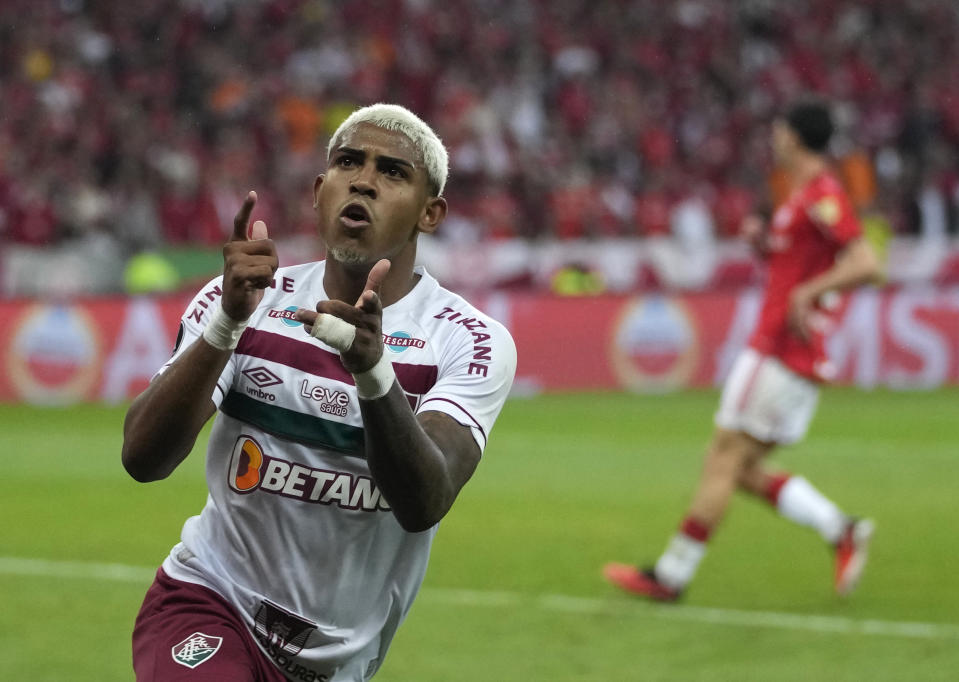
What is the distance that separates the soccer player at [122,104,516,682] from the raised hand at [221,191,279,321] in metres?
0.18

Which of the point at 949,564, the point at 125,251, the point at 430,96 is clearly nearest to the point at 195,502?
the point at 949,564

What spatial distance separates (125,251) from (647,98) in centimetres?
1049

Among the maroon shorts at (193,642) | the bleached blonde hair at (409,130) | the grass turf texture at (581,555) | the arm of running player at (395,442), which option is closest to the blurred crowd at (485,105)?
the grass turf texture at (581,555)

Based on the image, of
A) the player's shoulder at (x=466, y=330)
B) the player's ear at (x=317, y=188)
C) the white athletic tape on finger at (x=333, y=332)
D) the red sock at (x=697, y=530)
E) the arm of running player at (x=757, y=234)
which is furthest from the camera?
the arm of running player at (x=757, y=234)

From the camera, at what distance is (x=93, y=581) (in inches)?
323

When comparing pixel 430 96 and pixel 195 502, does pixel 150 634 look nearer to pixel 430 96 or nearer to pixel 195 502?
pixel 195 502

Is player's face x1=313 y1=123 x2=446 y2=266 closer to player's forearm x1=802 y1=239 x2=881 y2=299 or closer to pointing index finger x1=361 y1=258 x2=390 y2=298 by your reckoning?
pointing index finger x1=361 y1=258 x2=390 y2=298

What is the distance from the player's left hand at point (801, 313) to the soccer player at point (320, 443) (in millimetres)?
4082

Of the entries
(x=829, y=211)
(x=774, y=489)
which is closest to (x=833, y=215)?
(x=829, y=211)

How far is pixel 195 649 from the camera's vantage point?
3.64 metres

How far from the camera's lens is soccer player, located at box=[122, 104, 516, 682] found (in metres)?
3.61

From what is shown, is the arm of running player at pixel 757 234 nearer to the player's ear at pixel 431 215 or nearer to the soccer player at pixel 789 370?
the soccer player at pixel 789 370

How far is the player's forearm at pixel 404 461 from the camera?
3.24 metres

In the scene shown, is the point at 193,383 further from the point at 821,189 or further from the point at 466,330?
the point at 821,189
